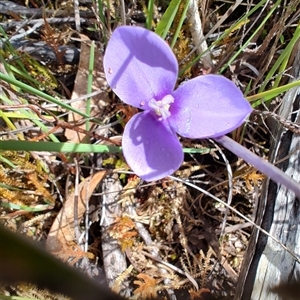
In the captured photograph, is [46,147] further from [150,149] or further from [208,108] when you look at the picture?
[208,108]

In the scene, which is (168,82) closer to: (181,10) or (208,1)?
(181,10)

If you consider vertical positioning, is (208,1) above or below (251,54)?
above

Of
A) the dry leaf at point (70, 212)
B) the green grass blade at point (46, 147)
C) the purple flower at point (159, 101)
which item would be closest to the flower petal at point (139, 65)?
the purple flower at point (159, 101)

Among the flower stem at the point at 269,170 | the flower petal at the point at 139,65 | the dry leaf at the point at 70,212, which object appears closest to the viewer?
the flower stem at the point at 269,170

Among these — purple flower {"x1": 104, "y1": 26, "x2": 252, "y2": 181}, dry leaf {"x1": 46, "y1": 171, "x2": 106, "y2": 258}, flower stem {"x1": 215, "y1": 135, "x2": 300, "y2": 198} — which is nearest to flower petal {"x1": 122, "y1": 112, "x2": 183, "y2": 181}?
purple flower {"x1": 104, "y1": 26, "x2": 252, "y2": 181}

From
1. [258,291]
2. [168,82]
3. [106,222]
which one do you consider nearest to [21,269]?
[168,82]

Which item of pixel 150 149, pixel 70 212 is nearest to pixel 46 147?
pixel 150 149

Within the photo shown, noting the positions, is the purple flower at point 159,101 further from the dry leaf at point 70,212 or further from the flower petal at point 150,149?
the dry leaf at point 70,212
